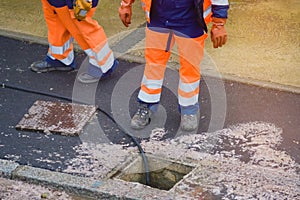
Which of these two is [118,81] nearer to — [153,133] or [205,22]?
[153,133]

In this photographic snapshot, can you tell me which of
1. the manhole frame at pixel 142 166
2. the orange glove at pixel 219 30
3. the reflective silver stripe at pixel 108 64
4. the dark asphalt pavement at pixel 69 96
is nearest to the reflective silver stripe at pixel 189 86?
the dark asphalt pavement at pixel 69 96

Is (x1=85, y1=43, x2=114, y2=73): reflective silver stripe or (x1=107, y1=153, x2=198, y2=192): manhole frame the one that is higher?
(x1=85, y1=43, x2=114, y2=73): reflective silver stripe

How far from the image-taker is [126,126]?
5484 millimetres

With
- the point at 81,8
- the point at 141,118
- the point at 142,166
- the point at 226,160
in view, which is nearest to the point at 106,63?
the point at 81,8

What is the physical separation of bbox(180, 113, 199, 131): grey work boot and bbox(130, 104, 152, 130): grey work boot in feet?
0.95

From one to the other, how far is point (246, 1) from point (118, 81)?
2.73 meters

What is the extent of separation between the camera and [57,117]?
18.4 ft

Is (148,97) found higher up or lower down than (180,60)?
lower down

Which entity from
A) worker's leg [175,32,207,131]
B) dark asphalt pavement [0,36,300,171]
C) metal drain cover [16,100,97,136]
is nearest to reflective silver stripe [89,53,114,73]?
dark asphalt pavement [0,36,300,171]

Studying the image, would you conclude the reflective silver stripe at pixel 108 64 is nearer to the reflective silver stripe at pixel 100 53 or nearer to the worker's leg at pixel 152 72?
the reflective silver stripe at pixel 100 53

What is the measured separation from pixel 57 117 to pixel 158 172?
1172 mm

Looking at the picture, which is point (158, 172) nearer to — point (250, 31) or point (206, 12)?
point (206, 12)

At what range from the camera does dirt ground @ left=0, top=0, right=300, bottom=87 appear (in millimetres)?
6488

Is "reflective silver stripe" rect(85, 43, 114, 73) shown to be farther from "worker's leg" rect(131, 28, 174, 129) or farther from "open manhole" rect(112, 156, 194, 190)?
"open manhole" rect(112, 156, 194, 190)
